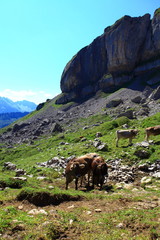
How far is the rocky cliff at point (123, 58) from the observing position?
95812mm

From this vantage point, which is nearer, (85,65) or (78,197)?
(78,197)

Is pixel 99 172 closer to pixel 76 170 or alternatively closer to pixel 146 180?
pixel 76 170

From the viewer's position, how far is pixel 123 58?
104 metres

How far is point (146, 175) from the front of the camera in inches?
606

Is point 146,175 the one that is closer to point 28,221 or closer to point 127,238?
point 127,238

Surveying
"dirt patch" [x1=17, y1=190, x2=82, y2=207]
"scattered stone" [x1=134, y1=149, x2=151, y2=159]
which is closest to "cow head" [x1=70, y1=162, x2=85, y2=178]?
"dirt patch" [x1=17, y1=190, x2=82, y2=207]

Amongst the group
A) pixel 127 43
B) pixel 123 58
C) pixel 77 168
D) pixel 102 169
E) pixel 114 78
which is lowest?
pixel 102 169

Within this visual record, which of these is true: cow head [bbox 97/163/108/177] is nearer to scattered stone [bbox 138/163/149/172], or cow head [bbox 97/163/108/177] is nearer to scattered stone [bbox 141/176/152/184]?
scattered stone [bbox 141/176/152/184]

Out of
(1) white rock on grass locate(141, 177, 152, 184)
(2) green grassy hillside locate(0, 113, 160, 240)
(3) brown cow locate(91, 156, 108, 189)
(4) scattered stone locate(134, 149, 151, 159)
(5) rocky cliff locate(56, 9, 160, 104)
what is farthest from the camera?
(5) rocky cliff locate(56, 9, 160, 104)

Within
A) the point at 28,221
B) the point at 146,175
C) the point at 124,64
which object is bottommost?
the point at 146,175

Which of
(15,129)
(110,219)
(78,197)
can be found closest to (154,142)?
(78,197)

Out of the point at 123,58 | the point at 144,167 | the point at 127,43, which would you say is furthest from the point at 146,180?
the point at 127,43

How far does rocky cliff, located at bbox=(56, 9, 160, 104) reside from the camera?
314 ft

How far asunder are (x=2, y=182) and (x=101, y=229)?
8343mm
